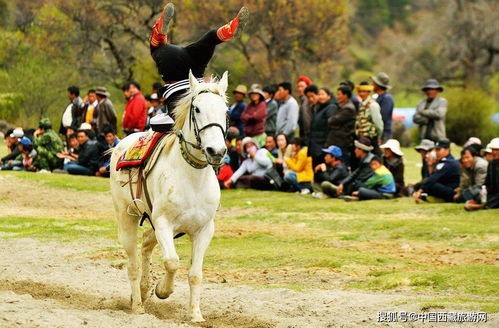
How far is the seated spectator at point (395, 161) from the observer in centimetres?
A: 1895

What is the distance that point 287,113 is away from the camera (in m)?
21.6

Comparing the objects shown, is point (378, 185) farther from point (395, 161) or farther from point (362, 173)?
point (395, 161)

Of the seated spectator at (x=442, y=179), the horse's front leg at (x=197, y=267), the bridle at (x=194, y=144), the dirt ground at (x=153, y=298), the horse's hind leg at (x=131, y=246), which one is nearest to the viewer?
the bridle at (x=194, y=144)

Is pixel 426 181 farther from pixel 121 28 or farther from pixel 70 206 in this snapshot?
pixel 121 28

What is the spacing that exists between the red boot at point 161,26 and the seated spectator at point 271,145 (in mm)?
10924

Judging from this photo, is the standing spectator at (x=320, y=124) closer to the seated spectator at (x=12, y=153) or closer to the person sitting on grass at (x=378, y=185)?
the person sitting on grass at (x=378, y=185)

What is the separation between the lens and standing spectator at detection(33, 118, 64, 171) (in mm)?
24219

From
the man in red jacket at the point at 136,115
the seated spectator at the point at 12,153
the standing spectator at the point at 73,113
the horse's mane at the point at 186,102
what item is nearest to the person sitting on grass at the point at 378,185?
the man in red jacket at the point at 136,115

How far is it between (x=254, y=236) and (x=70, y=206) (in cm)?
613

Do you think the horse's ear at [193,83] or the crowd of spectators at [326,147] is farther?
the crowd of spectators at [326,147]

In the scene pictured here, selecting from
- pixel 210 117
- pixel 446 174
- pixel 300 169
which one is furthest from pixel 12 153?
pixel 210 117

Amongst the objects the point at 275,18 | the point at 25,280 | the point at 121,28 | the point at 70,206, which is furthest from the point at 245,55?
the point at 25,280

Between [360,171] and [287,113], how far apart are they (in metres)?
3.42

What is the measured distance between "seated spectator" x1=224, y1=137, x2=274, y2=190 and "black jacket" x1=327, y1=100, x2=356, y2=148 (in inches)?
78.4
